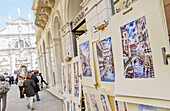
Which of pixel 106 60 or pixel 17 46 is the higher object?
pixel 17 46

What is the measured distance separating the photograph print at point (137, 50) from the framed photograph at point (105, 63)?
412 millimetres

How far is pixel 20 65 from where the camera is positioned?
1542 inches

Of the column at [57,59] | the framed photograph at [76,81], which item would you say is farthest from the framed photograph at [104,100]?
the column at [57,59]

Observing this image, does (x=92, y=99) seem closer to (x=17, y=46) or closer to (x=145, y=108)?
(x=145, y=108)

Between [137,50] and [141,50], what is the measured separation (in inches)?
2.1

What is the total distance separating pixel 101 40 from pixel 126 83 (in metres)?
0.83

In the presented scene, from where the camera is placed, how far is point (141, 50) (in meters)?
1.56

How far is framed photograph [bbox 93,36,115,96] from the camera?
219 centimetres

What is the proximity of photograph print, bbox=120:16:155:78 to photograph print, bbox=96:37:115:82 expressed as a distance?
0.41m

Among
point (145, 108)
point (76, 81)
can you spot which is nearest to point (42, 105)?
point (76, 81)

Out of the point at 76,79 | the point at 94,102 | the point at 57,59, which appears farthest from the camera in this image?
the point at 57,59

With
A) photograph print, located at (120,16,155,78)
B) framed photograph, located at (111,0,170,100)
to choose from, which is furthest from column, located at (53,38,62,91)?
photograph print, located at (120,16,155,78)

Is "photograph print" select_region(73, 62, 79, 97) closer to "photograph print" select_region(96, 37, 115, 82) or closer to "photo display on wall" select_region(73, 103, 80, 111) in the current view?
"photo display on wall" select_region(73, 103, 80, 111)

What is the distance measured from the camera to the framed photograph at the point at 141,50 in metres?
1.38
